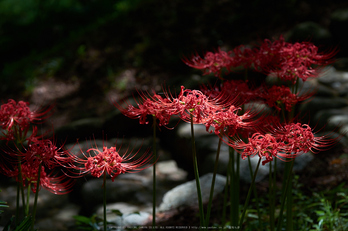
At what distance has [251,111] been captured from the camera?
1.61 m

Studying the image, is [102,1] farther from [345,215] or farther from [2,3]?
[345,215]

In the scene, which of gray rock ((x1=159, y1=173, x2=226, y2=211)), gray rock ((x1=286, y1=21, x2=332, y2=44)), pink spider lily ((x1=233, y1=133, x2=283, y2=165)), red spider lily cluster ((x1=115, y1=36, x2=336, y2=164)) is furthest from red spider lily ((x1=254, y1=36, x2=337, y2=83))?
gray rock ((x1=286, y1=21, x2=332, y2=44))

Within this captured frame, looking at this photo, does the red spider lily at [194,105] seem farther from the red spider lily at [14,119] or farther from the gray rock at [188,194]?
the gray rock at [188,194]

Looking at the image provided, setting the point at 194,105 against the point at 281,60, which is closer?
the point at 194,105

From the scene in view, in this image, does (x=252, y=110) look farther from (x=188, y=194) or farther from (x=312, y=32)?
(x=312, y=32)

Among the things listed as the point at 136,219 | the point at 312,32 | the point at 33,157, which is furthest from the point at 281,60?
the point at 312,32

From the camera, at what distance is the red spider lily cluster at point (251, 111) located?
125cm

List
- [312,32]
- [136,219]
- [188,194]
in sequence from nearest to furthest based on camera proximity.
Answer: [136,219], [188,194], [312,32]

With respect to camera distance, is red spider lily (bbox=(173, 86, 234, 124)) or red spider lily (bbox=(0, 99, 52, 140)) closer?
red spider lily (bbox=(173, 86, 234, 124))

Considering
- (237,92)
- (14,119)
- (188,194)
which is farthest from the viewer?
(188,194)

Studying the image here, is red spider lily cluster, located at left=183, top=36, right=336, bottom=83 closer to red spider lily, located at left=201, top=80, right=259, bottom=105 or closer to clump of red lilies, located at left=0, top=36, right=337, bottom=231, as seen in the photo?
clump of red lilies, located at left=0, top=36, right=337, bottom=231

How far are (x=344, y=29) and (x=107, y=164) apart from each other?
571 cm

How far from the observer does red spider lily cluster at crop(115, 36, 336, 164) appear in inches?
49.4

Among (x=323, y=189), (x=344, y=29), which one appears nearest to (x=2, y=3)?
(x=344, y=29)
